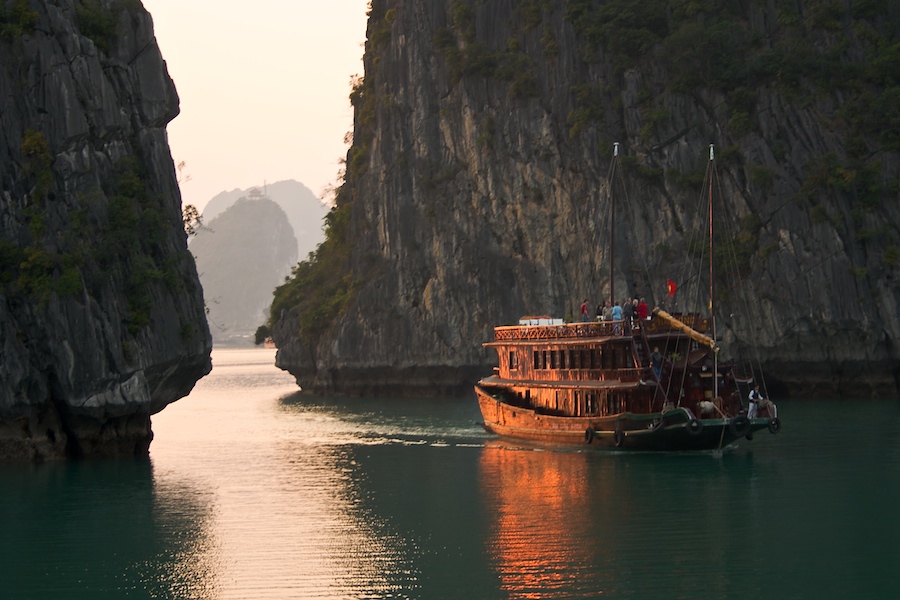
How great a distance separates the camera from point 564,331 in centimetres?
3959

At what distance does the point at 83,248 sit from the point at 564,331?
14.7 m

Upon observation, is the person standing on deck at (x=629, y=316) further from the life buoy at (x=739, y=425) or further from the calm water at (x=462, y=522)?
the life buoy at (x=739, y=425)

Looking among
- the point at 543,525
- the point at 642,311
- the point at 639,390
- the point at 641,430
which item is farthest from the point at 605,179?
the point at 543,525

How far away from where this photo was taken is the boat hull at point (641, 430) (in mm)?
34812

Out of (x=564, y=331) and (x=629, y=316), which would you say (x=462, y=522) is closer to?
(x=629, y=316)

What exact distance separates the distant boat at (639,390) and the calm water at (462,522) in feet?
2.66

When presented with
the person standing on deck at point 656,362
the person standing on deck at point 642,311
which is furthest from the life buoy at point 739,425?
the person standing on deck at point 642,311

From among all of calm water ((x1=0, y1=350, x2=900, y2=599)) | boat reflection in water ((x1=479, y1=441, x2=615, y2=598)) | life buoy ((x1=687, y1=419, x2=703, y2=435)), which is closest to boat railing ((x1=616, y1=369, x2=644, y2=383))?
calm water ((x1=0, y1=350, x2=900, y2=599))

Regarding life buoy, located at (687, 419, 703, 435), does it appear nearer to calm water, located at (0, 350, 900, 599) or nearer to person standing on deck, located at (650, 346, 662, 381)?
calm water, located at (0, 350, 900, 599)

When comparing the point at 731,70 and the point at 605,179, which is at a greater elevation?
the point at 731,70

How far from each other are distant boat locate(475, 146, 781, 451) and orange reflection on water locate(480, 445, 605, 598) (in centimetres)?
178

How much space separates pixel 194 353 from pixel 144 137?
22.6 feet

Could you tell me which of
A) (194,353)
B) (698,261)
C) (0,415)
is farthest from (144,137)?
(698,261)

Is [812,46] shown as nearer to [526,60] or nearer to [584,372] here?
[526,60]
